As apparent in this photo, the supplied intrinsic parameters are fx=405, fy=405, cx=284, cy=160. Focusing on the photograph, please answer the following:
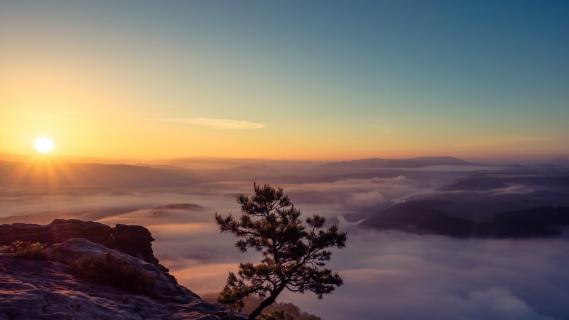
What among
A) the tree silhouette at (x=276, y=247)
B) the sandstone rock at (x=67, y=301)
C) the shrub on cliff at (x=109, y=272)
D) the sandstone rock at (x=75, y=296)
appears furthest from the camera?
the tree silhouette at (x=276, y=247)

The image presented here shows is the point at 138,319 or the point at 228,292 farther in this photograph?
the point at 228,292

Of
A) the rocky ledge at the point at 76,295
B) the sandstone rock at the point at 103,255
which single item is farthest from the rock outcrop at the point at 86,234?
the rocky ledge at the point at 76,295

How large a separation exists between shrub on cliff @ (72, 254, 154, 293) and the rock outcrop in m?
18.2

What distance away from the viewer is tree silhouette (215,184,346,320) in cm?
2653

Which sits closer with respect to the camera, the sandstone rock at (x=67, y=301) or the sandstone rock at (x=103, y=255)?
the sandstone rock at (x=67, y=301)

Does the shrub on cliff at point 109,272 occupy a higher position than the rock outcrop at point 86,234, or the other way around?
the shrub on cliff at point 109,272

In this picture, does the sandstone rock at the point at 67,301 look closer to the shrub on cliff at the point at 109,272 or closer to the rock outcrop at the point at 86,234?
the shrub on cliff at the point at 109,272

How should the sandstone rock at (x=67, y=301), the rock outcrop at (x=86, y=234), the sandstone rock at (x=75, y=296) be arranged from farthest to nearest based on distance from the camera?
the rock outcrop at (x=86, y=234)
the sandstone rock at (x=75, y=296)
the sandstone rock at (x=67, y=301)

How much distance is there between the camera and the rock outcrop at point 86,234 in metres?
39.8

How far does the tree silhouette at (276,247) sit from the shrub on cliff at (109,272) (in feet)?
18.8

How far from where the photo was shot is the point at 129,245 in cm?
4706

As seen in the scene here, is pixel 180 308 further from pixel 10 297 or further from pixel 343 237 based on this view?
pixel 343 237

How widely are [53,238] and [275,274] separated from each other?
26.7 m

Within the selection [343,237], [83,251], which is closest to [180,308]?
[83,251]
